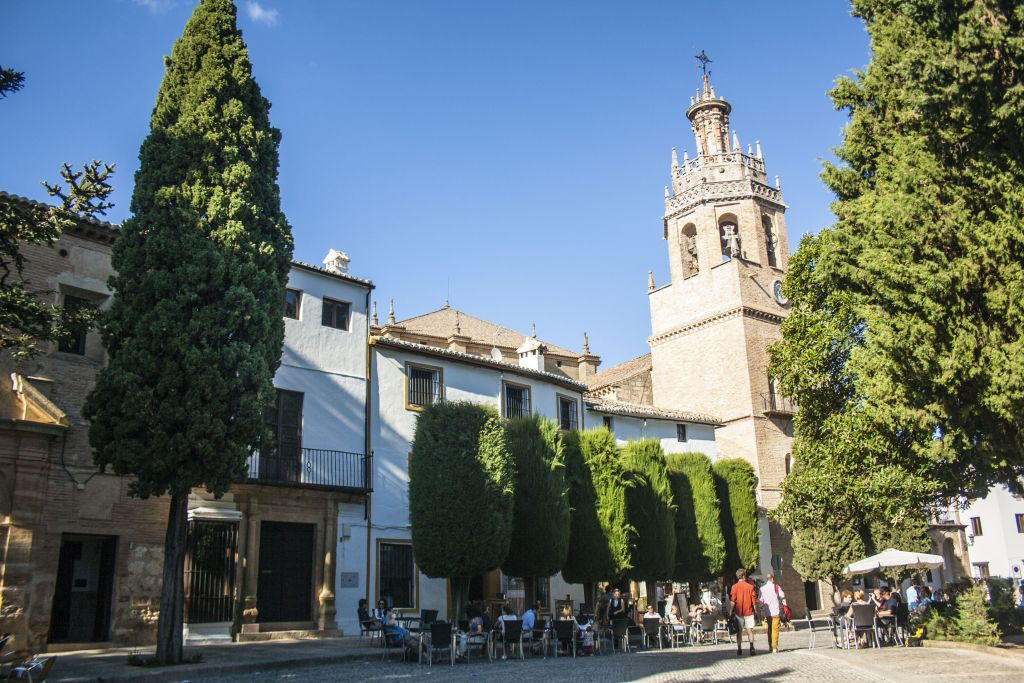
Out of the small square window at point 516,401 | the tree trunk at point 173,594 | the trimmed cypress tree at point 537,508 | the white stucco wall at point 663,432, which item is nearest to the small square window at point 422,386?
the small square window at point 516,401

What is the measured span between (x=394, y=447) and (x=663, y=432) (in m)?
15.1

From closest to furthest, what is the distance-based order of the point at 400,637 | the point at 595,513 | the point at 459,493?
1. the point at 400,637
2. the point at 459,493
3. the point at 595,513

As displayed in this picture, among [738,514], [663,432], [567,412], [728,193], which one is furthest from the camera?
[728,193]

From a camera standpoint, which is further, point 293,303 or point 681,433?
point 681,433

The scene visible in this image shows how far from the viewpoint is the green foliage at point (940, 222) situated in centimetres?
1190

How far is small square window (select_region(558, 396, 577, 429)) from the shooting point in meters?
30.6

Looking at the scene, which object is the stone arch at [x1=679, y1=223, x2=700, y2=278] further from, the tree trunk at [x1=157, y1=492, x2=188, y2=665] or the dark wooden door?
the tree trunk at [x1=157, y1=492, x2=188, y2=665]

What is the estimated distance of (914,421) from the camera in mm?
15047

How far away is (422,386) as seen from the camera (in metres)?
26.1

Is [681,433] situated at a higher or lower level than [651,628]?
higher

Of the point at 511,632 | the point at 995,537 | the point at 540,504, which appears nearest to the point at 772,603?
the point at 511,632

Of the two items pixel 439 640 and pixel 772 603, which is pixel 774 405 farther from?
pixel 439 640

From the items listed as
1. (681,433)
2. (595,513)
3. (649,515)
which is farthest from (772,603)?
(681,433)

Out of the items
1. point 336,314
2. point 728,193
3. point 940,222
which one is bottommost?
point 940,222
